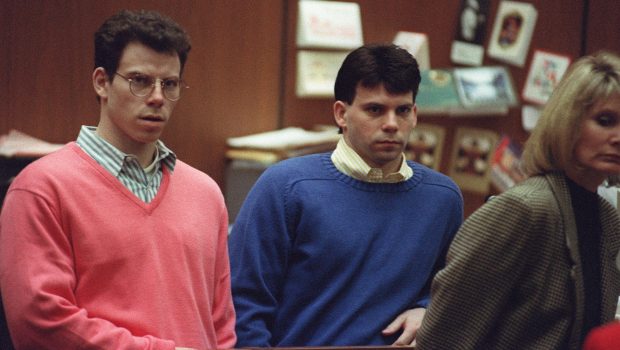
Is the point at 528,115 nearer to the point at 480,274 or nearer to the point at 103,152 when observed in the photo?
the point at 480,274

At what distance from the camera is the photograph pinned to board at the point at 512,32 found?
12.8 feet

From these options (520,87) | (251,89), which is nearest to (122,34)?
(251,89)

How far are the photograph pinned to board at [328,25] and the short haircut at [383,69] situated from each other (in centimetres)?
120

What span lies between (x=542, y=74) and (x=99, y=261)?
274 centimetres

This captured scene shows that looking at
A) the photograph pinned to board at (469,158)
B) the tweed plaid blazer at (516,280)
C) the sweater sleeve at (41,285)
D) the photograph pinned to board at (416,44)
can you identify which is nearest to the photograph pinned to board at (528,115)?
the photograph pinned to board at (469,158)

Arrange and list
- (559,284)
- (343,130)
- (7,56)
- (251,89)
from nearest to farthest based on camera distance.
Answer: (559,284) → (343,130) → (7,56) → (251,89)

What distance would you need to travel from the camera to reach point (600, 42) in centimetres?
403

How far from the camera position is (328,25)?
11.2 ft

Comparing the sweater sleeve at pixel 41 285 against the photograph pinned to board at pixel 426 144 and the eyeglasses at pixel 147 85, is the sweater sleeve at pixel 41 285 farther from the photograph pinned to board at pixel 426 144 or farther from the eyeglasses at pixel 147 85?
the photograph pinned to board at pixel 426 144

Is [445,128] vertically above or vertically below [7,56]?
below

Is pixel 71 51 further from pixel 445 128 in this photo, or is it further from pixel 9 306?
pixel 445 128

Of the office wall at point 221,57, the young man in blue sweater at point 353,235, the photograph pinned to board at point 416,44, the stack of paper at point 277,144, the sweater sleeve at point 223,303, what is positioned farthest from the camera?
the photograph pinned to board at point 416,44

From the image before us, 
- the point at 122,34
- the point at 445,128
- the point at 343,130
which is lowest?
the point at 445,128

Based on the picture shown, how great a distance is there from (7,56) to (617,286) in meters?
1.81
